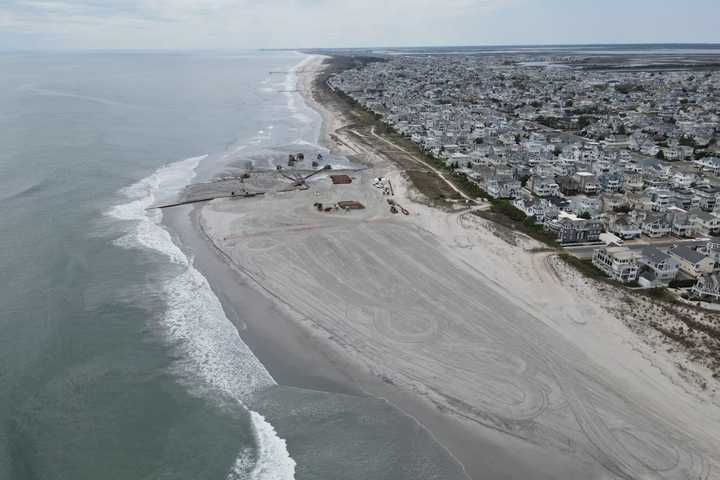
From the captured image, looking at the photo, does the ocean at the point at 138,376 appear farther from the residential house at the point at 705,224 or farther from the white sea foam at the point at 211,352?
the residential house at the point at 705,224

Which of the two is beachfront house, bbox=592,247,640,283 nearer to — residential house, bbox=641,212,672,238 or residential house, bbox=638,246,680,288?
residential house, bbox=638,246,680,288

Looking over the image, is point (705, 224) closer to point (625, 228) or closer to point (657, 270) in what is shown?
point (625, 228)

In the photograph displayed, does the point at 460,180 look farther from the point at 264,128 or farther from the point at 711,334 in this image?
the point at 264,128

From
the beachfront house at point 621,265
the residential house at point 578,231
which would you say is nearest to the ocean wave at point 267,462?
the beachfront house at point 621,265

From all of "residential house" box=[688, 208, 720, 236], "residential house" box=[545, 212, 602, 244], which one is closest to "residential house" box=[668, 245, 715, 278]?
"residential house" box=[545, 212, 602, 244]

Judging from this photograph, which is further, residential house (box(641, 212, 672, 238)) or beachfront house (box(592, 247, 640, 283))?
residential house (box(641, 212, 672, 238))

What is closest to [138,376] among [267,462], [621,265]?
[267,462]
